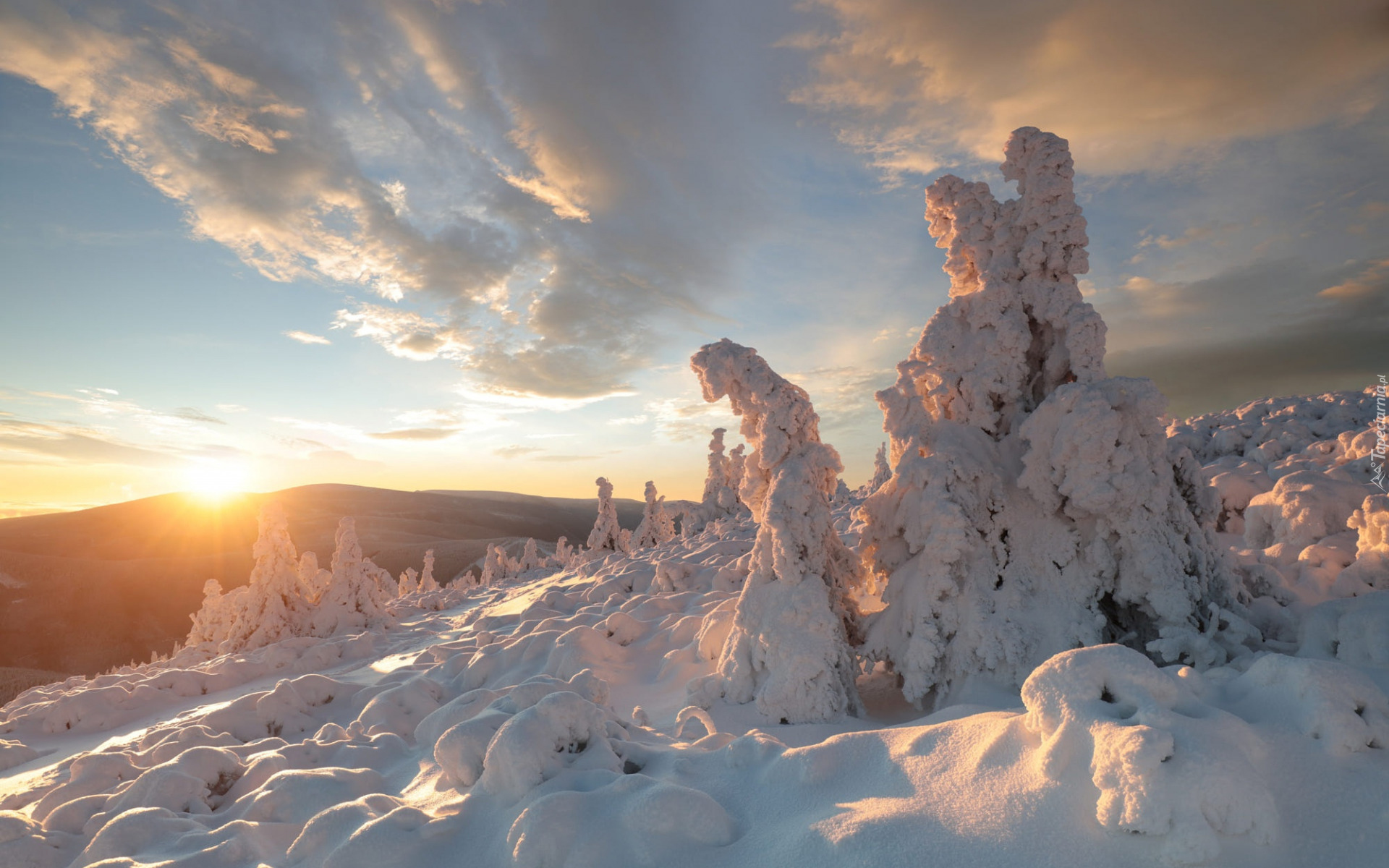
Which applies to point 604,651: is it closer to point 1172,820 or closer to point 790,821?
point 790,821

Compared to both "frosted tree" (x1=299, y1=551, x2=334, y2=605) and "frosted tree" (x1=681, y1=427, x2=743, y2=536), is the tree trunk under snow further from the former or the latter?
"frosted tree" (x1=299, y1=551, x2=334, y2=605)

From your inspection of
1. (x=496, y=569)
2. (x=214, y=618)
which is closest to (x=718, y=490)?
(x=496, y=569)

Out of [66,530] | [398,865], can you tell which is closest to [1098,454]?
[398,865]

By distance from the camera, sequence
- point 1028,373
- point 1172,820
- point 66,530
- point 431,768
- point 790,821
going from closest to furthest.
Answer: point 1172,820 < point 790,821 < point 431,768 < point 1028,373 < point 66,530

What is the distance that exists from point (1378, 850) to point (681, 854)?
3.78 metres

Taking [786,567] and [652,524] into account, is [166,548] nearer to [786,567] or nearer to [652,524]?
[652,524]

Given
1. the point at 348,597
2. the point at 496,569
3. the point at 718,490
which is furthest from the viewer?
the point at 496,569

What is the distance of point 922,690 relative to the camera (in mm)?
7480

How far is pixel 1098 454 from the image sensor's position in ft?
24.5

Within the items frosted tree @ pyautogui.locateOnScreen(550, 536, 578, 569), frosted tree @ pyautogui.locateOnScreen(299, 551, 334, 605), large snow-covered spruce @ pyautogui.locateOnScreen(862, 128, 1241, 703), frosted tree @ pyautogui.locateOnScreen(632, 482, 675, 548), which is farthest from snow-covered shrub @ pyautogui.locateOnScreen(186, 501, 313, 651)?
frosted tree @ pyautogui.locateOnScreen(550, 536, 578, 569)

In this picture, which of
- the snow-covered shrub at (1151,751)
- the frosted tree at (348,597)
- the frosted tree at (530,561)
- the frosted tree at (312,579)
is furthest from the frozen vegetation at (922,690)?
the frosted tree at (530,561)

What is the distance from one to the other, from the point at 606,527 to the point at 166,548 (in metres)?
99.4

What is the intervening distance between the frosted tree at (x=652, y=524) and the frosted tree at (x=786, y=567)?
1267 inches

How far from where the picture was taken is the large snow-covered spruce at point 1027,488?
744 centimetres
